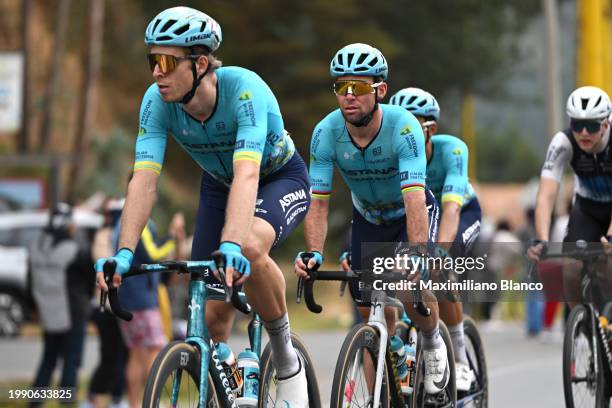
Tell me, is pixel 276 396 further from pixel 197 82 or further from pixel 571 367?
pixel 571 367

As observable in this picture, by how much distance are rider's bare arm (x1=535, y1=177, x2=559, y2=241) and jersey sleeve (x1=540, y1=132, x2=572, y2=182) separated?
1.7 inches

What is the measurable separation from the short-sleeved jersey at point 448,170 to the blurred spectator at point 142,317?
2.59m

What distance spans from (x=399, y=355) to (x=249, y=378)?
1.44 metres

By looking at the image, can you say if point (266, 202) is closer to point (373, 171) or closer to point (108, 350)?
point (373, 171)

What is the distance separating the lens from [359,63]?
313 inches

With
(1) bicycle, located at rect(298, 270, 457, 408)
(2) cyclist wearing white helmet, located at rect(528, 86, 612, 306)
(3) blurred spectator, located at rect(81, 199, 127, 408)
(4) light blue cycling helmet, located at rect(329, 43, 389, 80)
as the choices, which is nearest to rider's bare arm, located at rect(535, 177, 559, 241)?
(2) cyclist wearing white helmet, located at rect(528, 86, 612, 306)

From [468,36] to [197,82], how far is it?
40.9m

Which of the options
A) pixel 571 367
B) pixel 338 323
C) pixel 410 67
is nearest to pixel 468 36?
pixel 410 67

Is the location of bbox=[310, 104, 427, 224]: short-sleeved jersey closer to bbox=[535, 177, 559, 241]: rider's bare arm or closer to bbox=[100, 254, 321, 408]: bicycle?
bbox=[535, 177, 559, 241]: rider's bare arm

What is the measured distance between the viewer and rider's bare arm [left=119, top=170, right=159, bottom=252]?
21.8 feet

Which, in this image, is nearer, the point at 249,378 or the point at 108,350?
the point at 249,378

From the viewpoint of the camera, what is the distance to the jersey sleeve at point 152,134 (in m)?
6.89

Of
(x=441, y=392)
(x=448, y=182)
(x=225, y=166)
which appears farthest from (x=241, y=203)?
(x=448, y=182)

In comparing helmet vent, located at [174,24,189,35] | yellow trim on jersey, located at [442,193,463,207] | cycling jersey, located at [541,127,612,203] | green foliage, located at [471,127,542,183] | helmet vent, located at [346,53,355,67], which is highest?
green foliage, located at [471,127,542,183]
